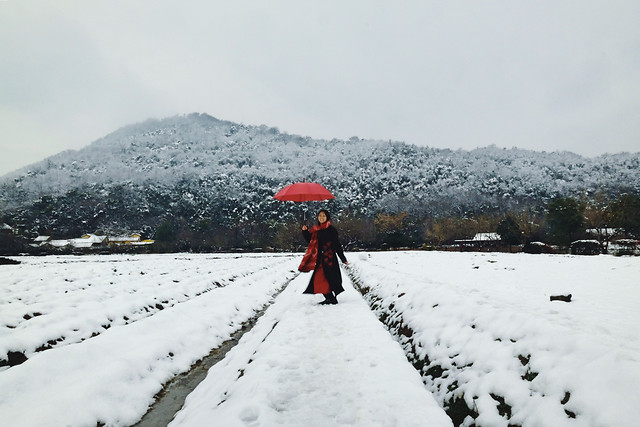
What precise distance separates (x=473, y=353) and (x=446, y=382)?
1.48 feet

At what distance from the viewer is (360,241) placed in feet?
207

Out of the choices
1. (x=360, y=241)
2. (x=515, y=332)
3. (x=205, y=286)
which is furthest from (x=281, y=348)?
(x=360, y=241)

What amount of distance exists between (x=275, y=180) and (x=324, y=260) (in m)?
129

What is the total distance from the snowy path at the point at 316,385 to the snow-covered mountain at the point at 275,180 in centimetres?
8564

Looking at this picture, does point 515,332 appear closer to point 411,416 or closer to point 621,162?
point 411,416

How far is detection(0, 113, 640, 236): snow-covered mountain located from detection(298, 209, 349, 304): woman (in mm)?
82537

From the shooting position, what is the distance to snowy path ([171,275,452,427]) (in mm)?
3061

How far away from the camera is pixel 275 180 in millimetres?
135500

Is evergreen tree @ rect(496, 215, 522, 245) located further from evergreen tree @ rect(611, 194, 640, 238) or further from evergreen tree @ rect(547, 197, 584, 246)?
evergreen tree @ rect(611, 194, 640, 238)

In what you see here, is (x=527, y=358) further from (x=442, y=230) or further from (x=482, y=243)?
(x=442, y=230)

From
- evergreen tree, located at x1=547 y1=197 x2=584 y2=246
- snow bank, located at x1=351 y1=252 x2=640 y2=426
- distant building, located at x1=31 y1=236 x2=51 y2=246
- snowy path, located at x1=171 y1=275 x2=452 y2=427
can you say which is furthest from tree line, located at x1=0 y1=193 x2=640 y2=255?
snowy path, located at x1=171 y1=275 x2=452 y2=427

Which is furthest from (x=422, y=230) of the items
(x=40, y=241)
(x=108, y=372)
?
(x=40, y=241)

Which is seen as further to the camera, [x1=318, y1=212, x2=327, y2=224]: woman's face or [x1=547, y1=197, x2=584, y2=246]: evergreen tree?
[x1=547, y1=197, x2=584, y2=246]: evergreen tree

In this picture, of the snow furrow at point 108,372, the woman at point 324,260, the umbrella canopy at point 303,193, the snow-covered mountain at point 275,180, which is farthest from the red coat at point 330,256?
the snow-covered mountain at point 275,180
